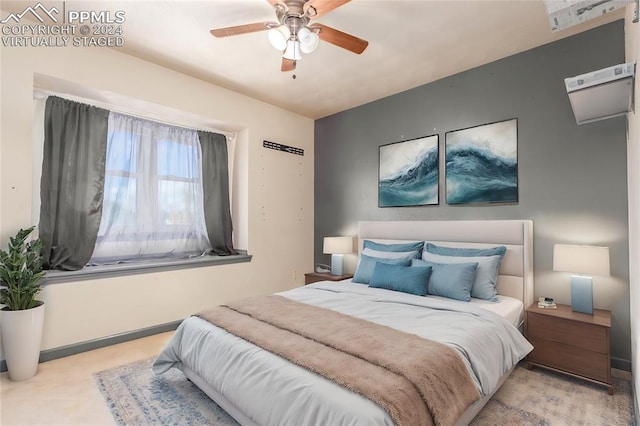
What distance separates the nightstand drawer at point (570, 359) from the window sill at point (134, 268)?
10.6 ft

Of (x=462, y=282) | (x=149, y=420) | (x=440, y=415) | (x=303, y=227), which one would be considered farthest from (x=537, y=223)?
(x=149, y=420)

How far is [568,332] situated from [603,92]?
173cm

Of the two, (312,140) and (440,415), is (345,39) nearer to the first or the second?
(440,415)

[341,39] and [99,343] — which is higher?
[341,39]

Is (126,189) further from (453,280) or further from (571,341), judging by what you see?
(571,341)

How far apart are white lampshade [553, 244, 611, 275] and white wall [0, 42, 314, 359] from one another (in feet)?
10.6

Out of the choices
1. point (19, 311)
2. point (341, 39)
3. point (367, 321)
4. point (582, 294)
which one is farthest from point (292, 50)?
point (582, 294)

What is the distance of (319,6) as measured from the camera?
1.99 m

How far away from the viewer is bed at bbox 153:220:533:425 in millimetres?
1411

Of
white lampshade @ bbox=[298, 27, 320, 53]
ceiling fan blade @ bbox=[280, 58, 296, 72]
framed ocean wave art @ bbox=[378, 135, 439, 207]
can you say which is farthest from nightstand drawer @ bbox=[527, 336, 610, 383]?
ceiling fan blade @ bbox=[280, 58, 296, 72]

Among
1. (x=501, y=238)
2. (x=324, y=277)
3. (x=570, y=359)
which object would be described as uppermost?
(x=501, y=238)

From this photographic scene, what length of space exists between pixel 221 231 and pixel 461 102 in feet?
10.7

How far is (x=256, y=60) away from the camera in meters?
3.21

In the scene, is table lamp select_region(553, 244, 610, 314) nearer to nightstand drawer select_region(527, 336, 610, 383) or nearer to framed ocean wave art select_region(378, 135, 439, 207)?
nightstand drawer select_region(527, 336, 610, 383)
